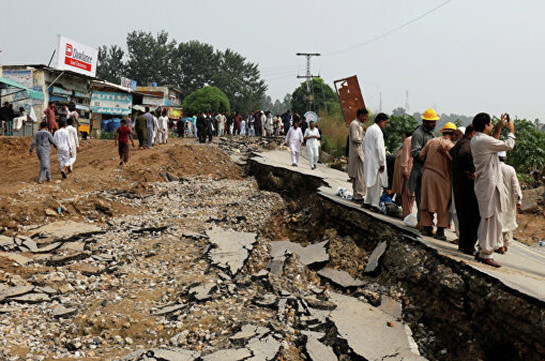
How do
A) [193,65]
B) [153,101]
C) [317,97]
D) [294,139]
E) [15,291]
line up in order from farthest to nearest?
[193,65] < [317,97] < [153,101] < [294,139] < [15,291]

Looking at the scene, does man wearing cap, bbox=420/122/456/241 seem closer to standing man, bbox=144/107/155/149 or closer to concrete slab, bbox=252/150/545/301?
concrete slab, bbox=252/150/545/301

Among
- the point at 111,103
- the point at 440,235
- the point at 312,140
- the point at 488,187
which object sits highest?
the point at 111,103

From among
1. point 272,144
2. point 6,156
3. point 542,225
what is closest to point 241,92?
point 272,144

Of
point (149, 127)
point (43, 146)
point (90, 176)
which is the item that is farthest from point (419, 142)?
point (149, 127)

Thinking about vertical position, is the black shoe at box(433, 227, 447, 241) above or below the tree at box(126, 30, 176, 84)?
below

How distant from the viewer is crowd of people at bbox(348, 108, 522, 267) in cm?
481

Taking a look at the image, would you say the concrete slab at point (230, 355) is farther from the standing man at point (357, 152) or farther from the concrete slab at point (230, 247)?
the standing man at point (357, 152)

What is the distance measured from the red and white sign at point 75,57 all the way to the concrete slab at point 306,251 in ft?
63.4

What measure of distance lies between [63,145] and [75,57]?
13730mm

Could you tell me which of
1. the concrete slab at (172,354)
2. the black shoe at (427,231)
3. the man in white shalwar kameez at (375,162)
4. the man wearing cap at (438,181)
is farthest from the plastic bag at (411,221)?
the concrete slab at (172,354)

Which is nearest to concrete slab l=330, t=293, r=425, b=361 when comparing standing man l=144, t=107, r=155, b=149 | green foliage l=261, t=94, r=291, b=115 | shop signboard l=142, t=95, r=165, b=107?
standing man l=144, t=107, r=155, b=149

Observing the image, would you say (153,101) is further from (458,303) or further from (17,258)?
(458,303)

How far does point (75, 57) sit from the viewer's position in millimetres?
23391

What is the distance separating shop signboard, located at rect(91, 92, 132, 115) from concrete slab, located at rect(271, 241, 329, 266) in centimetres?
2252
